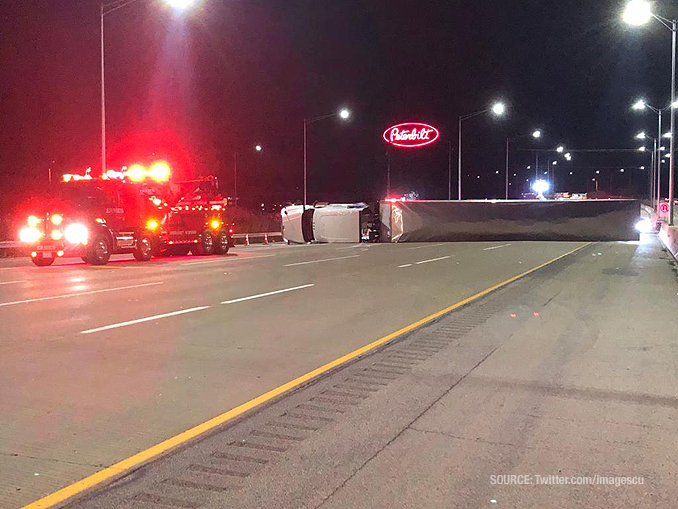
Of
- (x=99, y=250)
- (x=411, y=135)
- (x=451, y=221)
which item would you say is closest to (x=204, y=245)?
(x=99, y=250)

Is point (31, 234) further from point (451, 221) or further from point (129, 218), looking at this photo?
point (451, 221)

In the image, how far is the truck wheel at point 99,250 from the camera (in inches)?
888

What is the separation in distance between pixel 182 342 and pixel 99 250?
14.3m

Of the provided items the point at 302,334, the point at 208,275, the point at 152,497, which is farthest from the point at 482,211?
the point at 152,497

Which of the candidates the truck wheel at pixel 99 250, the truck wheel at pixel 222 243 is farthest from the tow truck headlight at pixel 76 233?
the truck wheel at pixel 222 243

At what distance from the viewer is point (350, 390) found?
23.6 feet

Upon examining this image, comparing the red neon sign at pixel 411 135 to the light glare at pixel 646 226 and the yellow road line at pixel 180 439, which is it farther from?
the yellow road line at pixel 180 439

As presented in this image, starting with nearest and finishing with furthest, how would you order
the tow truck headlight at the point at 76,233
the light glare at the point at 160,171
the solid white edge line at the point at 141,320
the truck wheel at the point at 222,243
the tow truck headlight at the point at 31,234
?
the solid white edge line at the point at 141,320 < the tow truck headlight at the point at 31,234 < the tow truck headlight at the point at 76,233 < the light glare at the point at 160,171 < the truck wheel at the point at 222,243

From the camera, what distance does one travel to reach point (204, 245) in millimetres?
28438

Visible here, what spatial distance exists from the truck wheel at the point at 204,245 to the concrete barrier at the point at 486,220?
12.4 meters

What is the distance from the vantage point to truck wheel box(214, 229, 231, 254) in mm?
29297

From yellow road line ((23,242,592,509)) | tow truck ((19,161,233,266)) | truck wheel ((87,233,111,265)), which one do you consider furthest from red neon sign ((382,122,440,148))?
yellow road line ((23,242,592,509))

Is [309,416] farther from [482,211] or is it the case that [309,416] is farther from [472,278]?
[482,211]

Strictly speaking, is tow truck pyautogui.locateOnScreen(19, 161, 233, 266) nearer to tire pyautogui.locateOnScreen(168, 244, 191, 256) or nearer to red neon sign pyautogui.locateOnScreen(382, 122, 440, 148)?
tire pyautogui.locateOnScreen(168, 244, 191, 256)
